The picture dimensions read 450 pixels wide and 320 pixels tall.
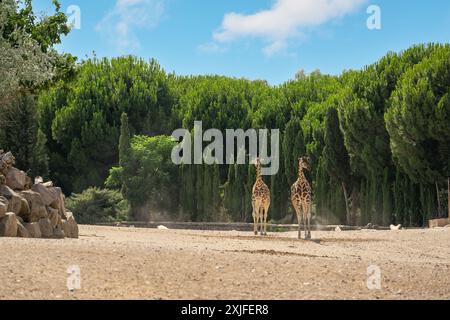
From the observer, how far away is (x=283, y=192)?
1779 inches

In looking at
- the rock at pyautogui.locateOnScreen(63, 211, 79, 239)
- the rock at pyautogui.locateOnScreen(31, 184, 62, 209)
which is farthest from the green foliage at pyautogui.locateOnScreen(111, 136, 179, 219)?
the rock at pyautogui.locateOnScreen(31, 184, 62, 209)

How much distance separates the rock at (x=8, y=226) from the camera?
50.5 feet

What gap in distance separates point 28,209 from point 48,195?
39.7 inches

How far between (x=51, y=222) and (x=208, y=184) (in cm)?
2940

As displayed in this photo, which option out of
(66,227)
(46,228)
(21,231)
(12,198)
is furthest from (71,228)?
(21,231)

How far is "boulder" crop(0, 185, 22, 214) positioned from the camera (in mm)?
16422

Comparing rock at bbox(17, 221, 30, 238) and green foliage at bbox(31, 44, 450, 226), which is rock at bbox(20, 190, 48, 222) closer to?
rock at bbox(17, 221, 30, 238)

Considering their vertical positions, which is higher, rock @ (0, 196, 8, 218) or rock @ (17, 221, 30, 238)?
rock @ (0, 196, 8, 218)

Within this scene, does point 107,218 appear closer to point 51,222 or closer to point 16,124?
point 16,124

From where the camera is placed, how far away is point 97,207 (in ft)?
134

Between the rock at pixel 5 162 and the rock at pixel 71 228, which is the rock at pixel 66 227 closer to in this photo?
the rock at pixel 71 228
